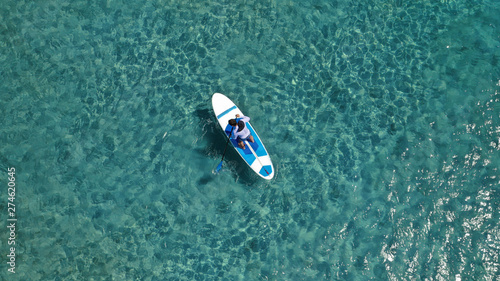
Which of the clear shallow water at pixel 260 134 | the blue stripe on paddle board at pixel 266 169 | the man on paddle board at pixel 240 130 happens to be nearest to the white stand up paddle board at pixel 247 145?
the blue stripe on paddle board at pixel 266 169

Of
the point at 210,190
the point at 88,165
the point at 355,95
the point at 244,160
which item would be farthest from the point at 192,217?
the point at 355,95

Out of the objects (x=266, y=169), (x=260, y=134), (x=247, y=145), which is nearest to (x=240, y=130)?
(x=247, y=145)

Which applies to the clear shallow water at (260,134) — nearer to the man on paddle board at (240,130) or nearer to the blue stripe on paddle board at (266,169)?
the blue stripe on paddle board at (266,169)

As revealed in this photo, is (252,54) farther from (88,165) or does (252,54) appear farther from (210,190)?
(88,165)

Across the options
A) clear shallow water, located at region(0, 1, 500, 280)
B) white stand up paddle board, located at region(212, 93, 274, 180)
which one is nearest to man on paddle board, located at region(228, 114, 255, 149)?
white stand up paddle board, located at region(212, 93, 274, 180)

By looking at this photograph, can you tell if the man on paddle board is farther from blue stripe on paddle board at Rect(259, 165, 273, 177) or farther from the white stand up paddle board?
blue stripe on paddle board at Rect(259, 165, 273, 177)

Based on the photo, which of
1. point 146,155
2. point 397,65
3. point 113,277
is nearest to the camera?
point 113,277
